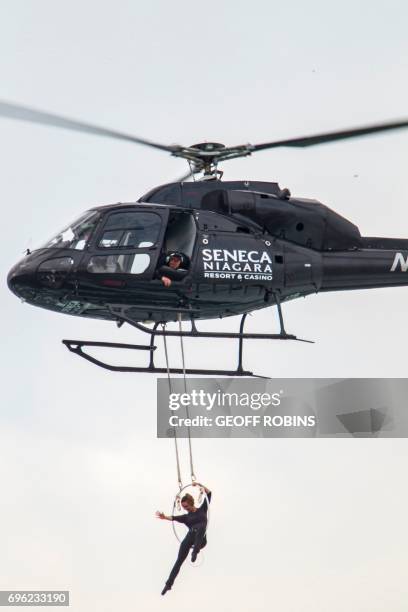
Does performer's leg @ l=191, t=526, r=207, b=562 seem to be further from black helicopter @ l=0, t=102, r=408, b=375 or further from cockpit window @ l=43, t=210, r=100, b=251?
cockpit window @ l=43, t=210, r=100, b=251

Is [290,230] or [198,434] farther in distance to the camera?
[198,434]

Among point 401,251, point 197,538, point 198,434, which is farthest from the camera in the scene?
point 198,434

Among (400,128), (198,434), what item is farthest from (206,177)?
(198,434)

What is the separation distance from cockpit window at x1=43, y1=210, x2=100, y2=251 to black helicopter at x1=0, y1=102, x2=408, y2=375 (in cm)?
2

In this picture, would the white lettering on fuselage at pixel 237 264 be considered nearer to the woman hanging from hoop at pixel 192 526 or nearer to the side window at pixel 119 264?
the side window at pixel 119 264

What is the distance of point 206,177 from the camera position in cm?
2338

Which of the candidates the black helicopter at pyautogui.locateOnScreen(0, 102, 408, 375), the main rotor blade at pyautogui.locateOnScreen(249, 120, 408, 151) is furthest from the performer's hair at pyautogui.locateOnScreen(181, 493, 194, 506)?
the main rotor blade at pyautogui.locateOnScreen(249, 120, 408, 151)

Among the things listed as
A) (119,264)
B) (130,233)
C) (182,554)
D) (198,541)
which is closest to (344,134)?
(130,233)

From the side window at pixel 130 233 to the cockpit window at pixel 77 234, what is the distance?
197mm

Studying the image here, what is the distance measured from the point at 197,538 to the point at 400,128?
213 inches

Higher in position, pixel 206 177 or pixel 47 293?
pixel 206 177

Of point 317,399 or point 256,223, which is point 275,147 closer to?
point 256,223

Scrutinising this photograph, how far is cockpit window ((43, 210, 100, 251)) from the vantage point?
73.4ft

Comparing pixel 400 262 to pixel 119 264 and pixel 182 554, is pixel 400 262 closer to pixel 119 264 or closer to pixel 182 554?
pixel 119 264
